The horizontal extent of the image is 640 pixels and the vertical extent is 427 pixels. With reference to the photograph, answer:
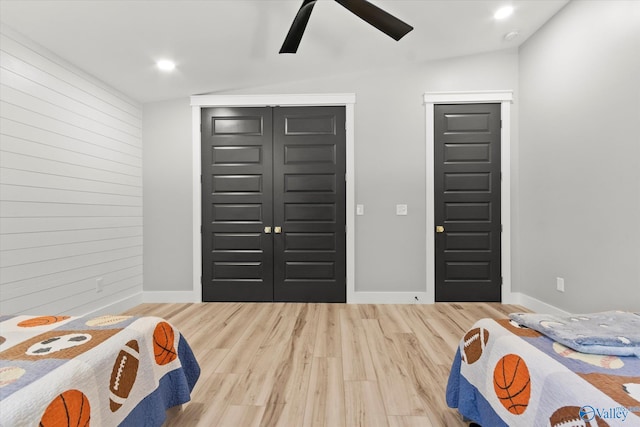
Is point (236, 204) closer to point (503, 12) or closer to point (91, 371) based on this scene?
point (91, 371)

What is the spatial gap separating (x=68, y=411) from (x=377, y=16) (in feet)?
8.06

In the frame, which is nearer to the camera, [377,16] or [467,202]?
[377,16]

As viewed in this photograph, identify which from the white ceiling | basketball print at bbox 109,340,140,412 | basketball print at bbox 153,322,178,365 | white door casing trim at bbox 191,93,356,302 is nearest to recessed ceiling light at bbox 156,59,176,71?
the white ceiling

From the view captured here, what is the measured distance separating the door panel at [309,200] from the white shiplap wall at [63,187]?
172cm

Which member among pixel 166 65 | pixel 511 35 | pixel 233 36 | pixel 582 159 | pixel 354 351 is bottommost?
pixel 354 351

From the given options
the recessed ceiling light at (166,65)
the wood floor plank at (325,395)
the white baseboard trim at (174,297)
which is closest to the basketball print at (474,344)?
the wood floor plank at (325,395)

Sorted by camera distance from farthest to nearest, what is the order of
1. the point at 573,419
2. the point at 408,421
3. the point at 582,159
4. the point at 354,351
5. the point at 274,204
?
the point at 274,204, the point at 582,159, the point at 354,351, the point at 408,421, the point at 573,419

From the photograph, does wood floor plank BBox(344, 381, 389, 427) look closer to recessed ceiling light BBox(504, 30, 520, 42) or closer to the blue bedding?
the blue bedding

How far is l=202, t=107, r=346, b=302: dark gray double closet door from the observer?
3814 mm

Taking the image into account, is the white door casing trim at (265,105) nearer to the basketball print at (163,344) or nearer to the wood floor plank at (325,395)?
the wood floor plank at (325,395)

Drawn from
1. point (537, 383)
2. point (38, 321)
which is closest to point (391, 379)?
A: point (537, 383)

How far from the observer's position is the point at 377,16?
81.2 inches

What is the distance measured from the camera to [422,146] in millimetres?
3789

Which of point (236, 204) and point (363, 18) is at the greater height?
point (363, 18)
